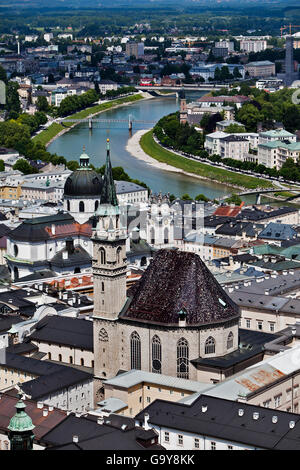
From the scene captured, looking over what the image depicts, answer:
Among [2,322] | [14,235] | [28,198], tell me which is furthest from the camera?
[28,198]

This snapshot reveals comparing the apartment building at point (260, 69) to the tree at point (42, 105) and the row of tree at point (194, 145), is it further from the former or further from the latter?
the row of tree at point (194, 145)

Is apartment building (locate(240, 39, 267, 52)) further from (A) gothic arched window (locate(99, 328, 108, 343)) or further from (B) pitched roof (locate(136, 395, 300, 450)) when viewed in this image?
(B) pitched roof (locate(136, 395, 300, 450))

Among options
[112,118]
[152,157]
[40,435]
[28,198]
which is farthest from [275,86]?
[40,435]

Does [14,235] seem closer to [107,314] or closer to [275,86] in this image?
[107,314]

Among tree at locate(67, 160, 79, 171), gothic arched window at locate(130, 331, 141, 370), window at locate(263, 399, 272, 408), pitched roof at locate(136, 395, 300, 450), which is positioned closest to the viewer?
pitched roof at locate(136, 395, 300, 450)

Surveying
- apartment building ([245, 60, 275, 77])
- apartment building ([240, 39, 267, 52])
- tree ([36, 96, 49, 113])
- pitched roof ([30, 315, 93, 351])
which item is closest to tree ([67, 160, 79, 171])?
pitched roof ([30, 315, 93, 351])

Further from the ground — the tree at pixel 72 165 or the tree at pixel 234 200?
the tree at pixel 234 200

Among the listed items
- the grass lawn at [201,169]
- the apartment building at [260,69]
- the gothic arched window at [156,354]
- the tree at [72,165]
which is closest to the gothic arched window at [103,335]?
the gothic arched window at [156,354]
